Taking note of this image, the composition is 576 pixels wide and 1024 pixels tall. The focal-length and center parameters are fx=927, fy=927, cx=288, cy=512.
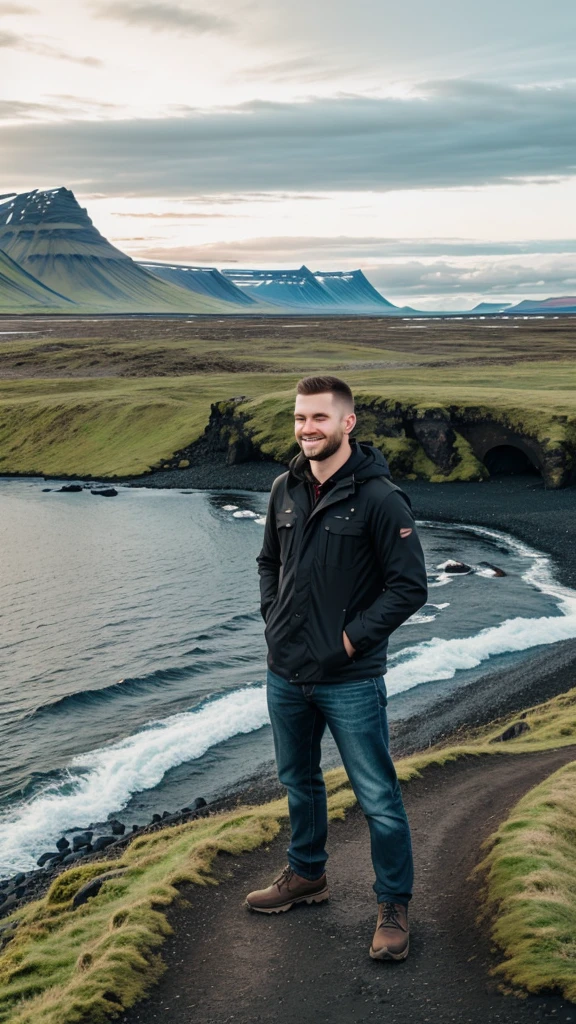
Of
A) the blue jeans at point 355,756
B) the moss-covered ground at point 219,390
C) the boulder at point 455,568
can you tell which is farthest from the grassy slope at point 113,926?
the moss-covered ground at point 219,390

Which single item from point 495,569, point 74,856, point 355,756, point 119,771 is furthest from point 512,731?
point 495,569

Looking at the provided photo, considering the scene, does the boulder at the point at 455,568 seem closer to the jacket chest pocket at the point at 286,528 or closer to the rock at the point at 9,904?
the rock at the point at 9,904

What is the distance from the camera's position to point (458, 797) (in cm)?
1427

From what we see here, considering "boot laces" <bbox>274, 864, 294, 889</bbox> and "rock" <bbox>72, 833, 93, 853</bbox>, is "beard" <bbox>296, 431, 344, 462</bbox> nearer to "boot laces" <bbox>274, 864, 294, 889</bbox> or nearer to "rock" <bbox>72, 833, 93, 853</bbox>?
"boot laces" <bbox>274, 864, 294, 889</bbox>

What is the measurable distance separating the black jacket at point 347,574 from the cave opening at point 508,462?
60.6 meters

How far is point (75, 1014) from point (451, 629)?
2835cm

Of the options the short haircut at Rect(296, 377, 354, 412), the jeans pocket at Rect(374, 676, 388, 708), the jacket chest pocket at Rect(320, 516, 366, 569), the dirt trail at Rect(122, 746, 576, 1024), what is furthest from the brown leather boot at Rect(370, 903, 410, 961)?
the short haircut at Rect(296, 377, 354, 412)

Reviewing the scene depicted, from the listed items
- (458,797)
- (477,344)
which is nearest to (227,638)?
(458,797)

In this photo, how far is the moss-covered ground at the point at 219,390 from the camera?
2749 inches

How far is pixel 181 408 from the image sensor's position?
8669cm

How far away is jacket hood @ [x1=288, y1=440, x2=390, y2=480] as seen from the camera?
27.1 feet

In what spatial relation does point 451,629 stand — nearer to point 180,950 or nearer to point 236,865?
point 236,865

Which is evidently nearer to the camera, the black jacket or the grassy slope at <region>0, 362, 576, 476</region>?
the black jacket

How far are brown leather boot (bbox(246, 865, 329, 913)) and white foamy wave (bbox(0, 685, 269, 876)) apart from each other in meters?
11.2
